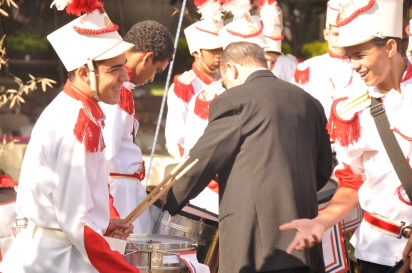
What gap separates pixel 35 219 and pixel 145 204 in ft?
1.89

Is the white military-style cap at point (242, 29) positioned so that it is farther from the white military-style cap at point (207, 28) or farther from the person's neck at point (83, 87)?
the person's neck at point (83, 87)

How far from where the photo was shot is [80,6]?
346 centimetres

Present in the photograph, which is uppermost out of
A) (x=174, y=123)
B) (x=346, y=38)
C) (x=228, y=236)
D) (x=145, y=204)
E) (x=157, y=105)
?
(x=346, y=38)

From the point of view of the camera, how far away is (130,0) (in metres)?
8.07

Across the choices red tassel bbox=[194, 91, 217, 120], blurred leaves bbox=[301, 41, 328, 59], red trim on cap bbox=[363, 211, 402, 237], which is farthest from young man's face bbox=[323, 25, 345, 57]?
red trim on cap bbox=[363, 211, 402, 237]

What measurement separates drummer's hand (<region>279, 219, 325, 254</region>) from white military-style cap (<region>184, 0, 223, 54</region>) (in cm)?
351

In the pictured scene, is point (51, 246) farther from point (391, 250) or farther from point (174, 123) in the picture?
point (174, 123)

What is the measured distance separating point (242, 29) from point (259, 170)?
2.55 metres

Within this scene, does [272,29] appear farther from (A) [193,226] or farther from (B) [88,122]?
(B) [88,122]

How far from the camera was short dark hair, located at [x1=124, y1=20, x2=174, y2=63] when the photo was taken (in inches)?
194

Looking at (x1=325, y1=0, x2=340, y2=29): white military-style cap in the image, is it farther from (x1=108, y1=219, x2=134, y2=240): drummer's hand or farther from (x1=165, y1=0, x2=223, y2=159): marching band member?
(x1=108, y1=219, x2=134, y2=240): drummer's hand

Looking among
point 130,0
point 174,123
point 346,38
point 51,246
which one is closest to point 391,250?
point 346,38

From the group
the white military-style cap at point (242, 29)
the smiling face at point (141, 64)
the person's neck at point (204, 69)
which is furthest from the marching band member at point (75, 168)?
the person's neck at point (204, 69)

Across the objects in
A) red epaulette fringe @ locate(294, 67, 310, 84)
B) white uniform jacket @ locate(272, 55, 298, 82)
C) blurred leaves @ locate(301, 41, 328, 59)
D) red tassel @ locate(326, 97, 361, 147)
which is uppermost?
red tassel @ locate(326, 97, 361, 147)
